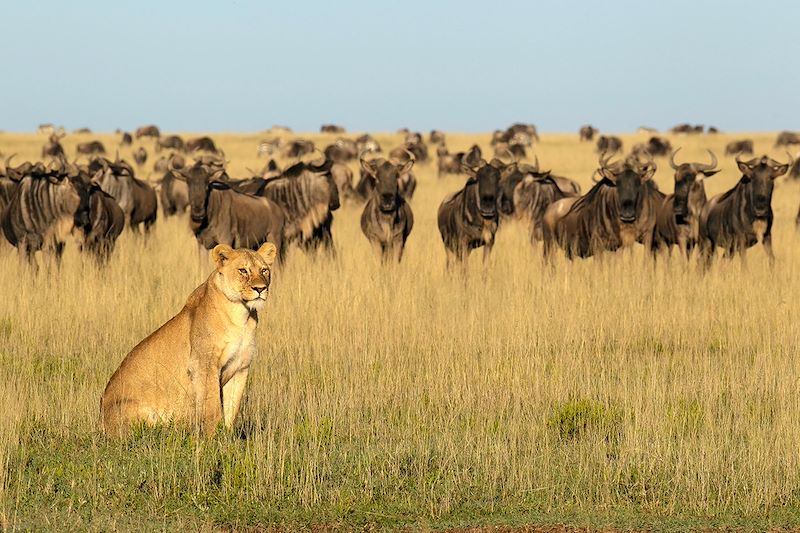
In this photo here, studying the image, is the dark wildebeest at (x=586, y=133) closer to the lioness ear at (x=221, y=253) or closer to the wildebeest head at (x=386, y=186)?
the wildebeest head at (x=386, y=186)

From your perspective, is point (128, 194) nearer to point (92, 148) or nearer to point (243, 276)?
point (243, 276)

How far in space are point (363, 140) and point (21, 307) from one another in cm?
5710

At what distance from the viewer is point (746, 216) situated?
1720 cm

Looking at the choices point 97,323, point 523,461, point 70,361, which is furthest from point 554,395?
point 97,323

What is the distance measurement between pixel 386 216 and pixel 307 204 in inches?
79.2

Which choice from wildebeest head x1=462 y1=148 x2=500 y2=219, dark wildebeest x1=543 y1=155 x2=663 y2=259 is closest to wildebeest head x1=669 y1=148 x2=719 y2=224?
dark wildebeest x1=543 y1=155 x2=663 y2=259

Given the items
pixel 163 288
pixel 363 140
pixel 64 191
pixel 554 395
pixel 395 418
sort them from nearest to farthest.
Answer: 1. pixel 395 418
2. pixel 554 395
3. pixel 163 288
4. pixel 64 191
5. pixel 363 140

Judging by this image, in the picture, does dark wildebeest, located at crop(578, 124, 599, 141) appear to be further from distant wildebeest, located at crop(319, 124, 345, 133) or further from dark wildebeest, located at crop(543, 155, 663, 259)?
dark wildebeest, located at crop(543, 155, 663, 259)

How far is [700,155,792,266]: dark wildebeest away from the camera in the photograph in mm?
17000

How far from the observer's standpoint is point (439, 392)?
9094 millimetres

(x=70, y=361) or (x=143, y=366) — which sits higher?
(x=143, y=366)

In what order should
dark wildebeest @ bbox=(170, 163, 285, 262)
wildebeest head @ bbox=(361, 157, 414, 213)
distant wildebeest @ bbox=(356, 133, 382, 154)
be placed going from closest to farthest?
dark wildebeest @ bbox=(170, 163, 285, 262) < wildebeest head @ bbox=(361, 157, 414, 213) < distant wildebeest @ bbox=(356, 133, 382, 154)

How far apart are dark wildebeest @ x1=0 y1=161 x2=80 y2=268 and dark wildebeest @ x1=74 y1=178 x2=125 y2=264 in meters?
0.20

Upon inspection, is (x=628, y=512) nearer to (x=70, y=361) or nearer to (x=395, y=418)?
(x=395, y=418)
